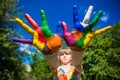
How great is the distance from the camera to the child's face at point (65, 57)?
5.23 m

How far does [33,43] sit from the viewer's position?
5023 mm

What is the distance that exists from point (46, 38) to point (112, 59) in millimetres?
23163

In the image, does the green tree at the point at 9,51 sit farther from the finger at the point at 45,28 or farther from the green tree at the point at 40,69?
the finger at the point at 45,28

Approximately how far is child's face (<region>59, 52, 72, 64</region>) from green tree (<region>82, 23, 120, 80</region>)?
68.4 feet

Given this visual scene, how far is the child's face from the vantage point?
5.23 meters

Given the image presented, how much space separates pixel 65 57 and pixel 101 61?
21588 millimetres

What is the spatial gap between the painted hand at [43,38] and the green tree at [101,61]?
2120 centimetres

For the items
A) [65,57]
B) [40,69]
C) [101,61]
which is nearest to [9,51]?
[101,61]

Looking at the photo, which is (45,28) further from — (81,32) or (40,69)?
(40,69)

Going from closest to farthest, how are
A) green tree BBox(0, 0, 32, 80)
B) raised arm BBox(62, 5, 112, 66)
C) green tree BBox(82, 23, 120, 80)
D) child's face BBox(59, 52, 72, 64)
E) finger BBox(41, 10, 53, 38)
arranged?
raised arm BBox(62, 5, 112, 66) → finger BBox(41, 10, 53, 38) → child's face BBox(59, 52, 72, 64) → green tree BBox(0, 0, 32, 80) → green tree BBox(82, 23, 120, 80)

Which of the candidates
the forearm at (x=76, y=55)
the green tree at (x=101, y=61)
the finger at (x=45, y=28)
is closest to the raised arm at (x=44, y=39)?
the finger at (x=45, y=28)

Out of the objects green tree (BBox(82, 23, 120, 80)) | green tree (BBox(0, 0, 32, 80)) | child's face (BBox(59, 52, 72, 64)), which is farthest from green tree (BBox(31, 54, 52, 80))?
child's face (BBox(59, 52, 72, 64))

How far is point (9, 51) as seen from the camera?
2138cm

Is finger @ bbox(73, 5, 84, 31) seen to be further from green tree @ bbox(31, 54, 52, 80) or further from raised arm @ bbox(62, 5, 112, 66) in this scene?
green tree @ bbox(31, 54, 52, 80)
